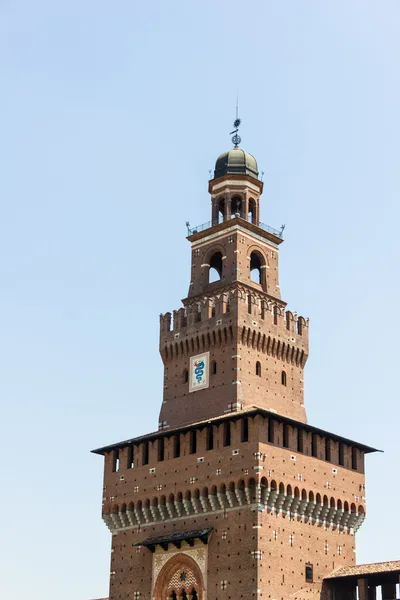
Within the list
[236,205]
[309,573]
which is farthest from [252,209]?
[309,573]

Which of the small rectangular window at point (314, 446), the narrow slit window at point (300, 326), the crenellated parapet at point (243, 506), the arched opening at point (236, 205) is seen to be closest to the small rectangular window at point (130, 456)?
the crenellated parapet at point (243, 506)

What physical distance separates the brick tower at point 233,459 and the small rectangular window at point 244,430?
66 millimetres

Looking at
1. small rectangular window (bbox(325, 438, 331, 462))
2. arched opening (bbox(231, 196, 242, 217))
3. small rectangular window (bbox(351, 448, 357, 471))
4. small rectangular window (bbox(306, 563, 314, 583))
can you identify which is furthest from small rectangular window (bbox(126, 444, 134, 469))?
arched opening (bbox(231, 196, 242, 217))

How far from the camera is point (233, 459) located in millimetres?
46031

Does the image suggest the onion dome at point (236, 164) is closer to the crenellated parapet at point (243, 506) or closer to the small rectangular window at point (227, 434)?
the small rectangular window at point (227, 434)

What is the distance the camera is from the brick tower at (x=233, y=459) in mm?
45250

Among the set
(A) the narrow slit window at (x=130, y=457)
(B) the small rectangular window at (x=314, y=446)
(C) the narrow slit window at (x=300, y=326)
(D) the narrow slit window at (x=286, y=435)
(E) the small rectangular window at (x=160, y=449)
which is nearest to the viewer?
(D) the narrow slit window at (x=286, y=435)

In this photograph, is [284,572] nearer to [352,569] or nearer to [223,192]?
[352,569]

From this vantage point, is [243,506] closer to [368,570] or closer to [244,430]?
[244,430]

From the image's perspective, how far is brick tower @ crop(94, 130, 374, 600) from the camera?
148 ft

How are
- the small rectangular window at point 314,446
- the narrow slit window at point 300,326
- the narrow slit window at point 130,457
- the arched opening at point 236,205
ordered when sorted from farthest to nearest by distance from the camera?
the arched opening at point 236,205 < the narrow slit window at point 300,326 < the narrow slit window at point 130,457 < the small rectangular window at point 314,446

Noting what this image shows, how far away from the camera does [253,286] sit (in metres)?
53.5

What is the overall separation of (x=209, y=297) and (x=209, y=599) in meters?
15.3

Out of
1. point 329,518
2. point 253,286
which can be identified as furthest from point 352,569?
point 253,286
